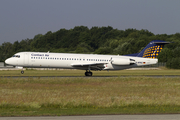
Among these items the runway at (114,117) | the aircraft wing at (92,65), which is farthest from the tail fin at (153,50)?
the runway at (114,117)

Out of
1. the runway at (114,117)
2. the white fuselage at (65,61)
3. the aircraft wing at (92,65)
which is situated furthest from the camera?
the aircraft wing at (92,65)

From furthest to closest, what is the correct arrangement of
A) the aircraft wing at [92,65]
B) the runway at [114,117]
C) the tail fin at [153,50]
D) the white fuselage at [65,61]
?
the tail fin at [153,50], the aircraft wing at [92,65], the white fuselage at [65,61], the runway at [114,117]

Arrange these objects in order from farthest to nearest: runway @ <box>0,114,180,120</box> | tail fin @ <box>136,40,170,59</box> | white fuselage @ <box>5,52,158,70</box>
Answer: tail fin @ <box>136,40,170,59</box>, white fuselage @ <box>5,52,158,70</box>, runway @ <box>0,114,180,120</box>

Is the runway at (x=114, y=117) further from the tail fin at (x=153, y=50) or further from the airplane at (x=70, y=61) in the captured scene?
the tail fin at (x=153, y=50)

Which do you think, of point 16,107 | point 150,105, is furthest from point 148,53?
point 16,107

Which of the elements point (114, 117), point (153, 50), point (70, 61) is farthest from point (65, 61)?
point (114, 117)

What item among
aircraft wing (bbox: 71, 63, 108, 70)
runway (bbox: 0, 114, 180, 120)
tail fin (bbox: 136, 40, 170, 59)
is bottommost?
runway (bbox: 0, 114, 180, 120)

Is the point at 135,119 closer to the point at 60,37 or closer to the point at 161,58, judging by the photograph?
the point at 161,58

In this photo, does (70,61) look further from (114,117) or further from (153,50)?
(114,117)

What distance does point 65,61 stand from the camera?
125ft

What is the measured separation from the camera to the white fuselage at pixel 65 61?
124 ft

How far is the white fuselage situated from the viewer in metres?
37.8

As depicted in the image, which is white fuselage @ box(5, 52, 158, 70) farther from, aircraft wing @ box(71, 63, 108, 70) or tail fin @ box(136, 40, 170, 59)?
tail fin @ box(136, 40, 170, 59)

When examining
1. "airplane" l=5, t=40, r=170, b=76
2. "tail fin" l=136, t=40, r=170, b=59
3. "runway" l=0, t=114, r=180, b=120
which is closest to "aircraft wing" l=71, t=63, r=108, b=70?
"airplane" l=5, t=40, r=170, b=76
